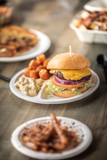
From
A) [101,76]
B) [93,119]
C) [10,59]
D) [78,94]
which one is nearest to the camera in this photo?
[93,119]

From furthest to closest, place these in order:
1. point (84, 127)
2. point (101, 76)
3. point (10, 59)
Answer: point (10, 59) < point (101, 76) < point (84, 127)

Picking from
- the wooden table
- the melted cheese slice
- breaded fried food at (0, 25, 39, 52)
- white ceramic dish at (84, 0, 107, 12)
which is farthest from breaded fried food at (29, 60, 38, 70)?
white ceramic dish at (84, 0, 107, 12)

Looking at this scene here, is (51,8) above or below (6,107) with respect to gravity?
below

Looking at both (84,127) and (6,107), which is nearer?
(84,127)

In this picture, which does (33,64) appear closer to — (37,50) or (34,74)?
(34,74)

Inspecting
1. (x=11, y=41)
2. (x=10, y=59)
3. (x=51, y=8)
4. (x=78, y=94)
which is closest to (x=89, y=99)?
(x=78, y=94)

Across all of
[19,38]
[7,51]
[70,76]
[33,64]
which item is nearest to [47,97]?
[70,76]

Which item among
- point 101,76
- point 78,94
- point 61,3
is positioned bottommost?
point 61,3

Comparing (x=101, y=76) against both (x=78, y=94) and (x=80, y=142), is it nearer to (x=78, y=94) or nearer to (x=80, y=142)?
(x=78, y=94)

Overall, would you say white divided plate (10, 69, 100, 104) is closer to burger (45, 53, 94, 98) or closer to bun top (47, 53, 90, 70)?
burger (45, 53, 94, 98)
